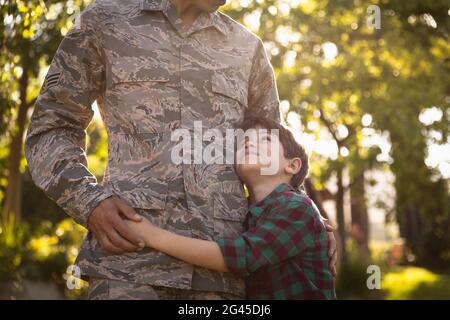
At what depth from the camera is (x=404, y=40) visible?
1237cm

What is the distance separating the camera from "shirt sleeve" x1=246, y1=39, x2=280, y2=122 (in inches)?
126

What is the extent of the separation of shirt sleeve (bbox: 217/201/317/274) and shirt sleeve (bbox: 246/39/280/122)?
0.62m

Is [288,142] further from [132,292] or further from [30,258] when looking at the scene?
[30,258]

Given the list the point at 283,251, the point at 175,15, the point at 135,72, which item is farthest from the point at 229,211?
the point at 175,15

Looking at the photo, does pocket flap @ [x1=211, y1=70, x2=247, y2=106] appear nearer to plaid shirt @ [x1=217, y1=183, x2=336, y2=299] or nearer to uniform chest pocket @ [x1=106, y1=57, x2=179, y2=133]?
uniform chest pocket @ [x1=106, y1=57, x2=179, y2=133]

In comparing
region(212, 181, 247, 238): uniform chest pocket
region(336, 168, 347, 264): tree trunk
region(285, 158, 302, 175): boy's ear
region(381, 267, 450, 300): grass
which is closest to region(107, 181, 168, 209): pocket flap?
region(212, 181, 247, 238): uniform chest pocket

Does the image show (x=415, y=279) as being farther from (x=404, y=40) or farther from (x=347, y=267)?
(x=404, y=40)

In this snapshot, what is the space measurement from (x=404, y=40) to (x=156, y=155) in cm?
1046

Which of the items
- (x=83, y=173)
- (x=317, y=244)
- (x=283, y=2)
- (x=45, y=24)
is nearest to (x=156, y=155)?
(x=83, y=173)

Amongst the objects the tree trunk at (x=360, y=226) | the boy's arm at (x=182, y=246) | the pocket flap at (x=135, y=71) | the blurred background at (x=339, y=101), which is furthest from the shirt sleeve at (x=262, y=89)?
the tree trunk at (x=360, y=226)

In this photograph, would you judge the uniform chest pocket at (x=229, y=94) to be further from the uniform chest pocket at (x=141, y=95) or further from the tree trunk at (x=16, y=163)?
the tree trunk at (x=16, y=163)

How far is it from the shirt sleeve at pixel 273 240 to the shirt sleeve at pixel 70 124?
20.4 inches

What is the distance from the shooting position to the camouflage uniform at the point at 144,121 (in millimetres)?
2631

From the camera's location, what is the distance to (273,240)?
263cm
